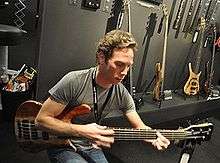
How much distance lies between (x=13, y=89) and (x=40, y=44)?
54cm

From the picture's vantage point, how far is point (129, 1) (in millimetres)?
3238

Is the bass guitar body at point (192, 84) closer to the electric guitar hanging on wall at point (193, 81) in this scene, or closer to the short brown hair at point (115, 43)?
the electric guitar hanging on wall at point (193, 81)

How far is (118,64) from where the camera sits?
1.63 m

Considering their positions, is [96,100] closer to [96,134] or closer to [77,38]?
[96,134]

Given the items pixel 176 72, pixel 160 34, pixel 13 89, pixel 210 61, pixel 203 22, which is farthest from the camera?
pixel 210 61

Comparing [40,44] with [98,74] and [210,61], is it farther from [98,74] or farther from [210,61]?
[210,61]

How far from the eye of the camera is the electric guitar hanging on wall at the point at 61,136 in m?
1.71

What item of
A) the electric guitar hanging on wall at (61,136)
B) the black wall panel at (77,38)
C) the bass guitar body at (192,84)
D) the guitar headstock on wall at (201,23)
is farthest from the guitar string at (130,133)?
the guitar headstock on wall at (201,23)

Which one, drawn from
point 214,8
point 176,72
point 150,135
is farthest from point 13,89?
point 214,8

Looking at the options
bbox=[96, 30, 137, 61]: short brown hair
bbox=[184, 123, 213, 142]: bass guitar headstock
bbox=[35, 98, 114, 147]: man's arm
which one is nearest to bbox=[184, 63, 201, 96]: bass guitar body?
bbox=[184, 123, 213, 142]: bass guitar headstock

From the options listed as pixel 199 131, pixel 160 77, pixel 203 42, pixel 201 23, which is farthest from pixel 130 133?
pixel 203 42

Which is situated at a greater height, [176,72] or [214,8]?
[214,8]

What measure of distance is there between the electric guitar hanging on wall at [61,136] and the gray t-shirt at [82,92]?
0.27 ft

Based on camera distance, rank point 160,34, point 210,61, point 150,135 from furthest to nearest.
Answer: point 210,61 → point 160,34 → point 150,135
